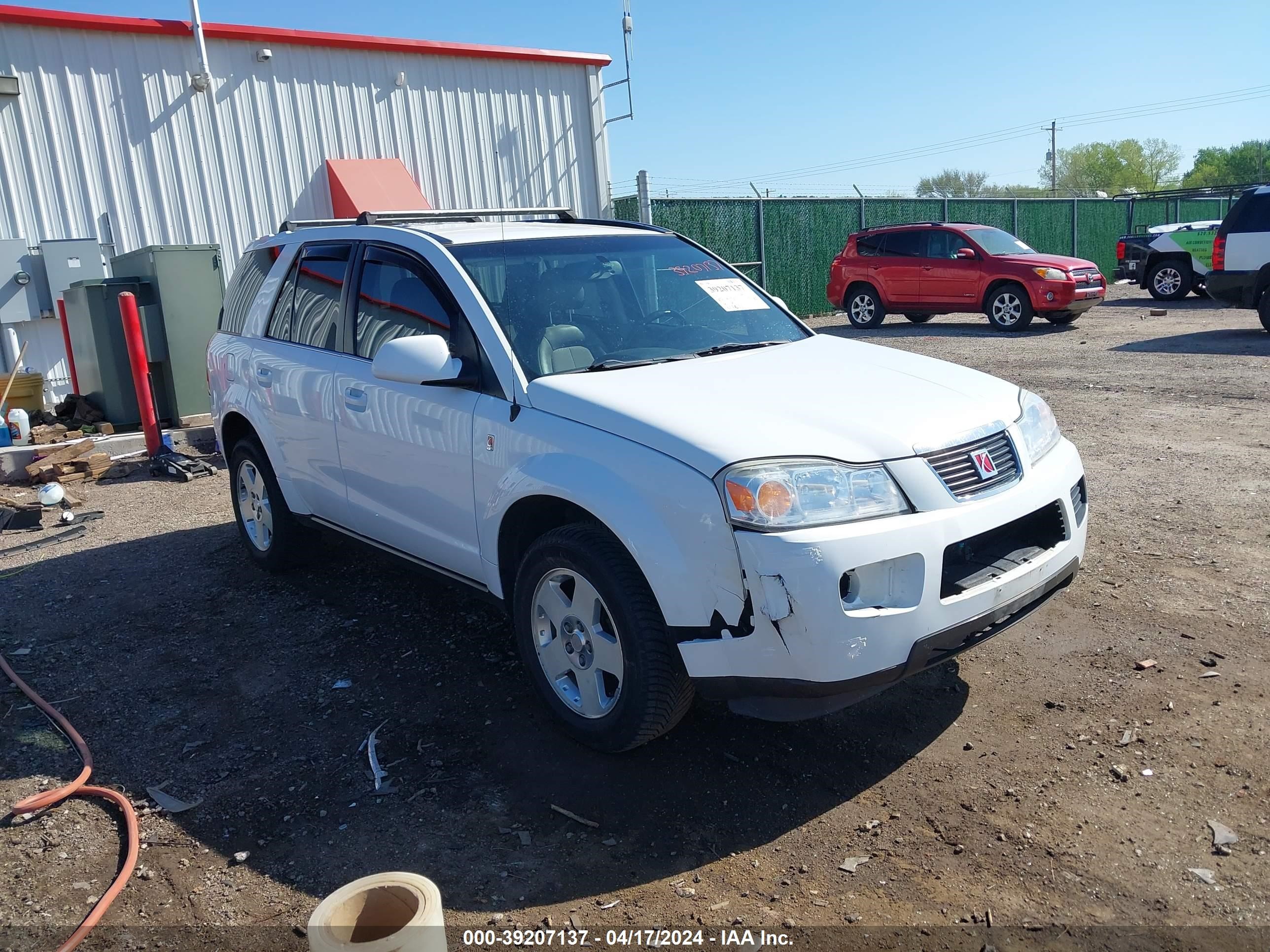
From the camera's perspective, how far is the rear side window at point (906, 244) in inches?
672

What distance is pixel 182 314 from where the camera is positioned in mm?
10211

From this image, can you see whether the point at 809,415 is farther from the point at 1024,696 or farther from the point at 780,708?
the point at 1024,696

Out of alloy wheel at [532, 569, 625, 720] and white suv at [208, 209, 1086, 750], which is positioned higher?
white suv at [208, 209, 1086, 750]

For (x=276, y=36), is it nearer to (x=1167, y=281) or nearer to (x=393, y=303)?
(x=393, y=303)

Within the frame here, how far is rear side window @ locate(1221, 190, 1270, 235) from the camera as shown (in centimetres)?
1305

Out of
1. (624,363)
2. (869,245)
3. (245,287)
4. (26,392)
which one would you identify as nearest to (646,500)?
(624,363)

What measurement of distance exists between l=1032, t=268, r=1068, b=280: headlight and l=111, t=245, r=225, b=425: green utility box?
12.0m

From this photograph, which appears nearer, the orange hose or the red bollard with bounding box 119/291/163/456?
the orange hose

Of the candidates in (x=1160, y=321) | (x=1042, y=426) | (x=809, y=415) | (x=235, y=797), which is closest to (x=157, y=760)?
(x=235, y=797)

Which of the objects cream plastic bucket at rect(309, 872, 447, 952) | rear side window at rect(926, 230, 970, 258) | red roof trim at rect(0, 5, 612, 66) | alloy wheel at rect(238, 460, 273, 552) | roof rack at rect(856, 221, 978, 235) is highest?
red roof trim at rect(0, 5, 612, 66)

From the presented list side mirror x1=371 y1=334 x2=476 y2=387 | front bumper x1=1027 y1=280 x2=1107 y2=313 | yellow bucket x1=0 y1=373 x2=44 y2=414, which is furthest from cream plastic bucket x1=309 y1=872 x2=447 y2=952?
front bumper x1=1027 y1=280 x2=1107 y2=313

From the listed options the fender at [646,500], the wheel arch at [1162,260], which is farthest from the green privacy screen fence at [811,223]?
the fender at [646,500]

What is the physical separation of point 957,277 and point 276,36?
1082 cm

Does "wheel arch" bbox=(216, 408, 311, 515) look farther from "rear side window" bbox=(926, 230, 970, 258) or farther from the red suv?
"rear side window" bbox=(926, 230, 970, 258)
